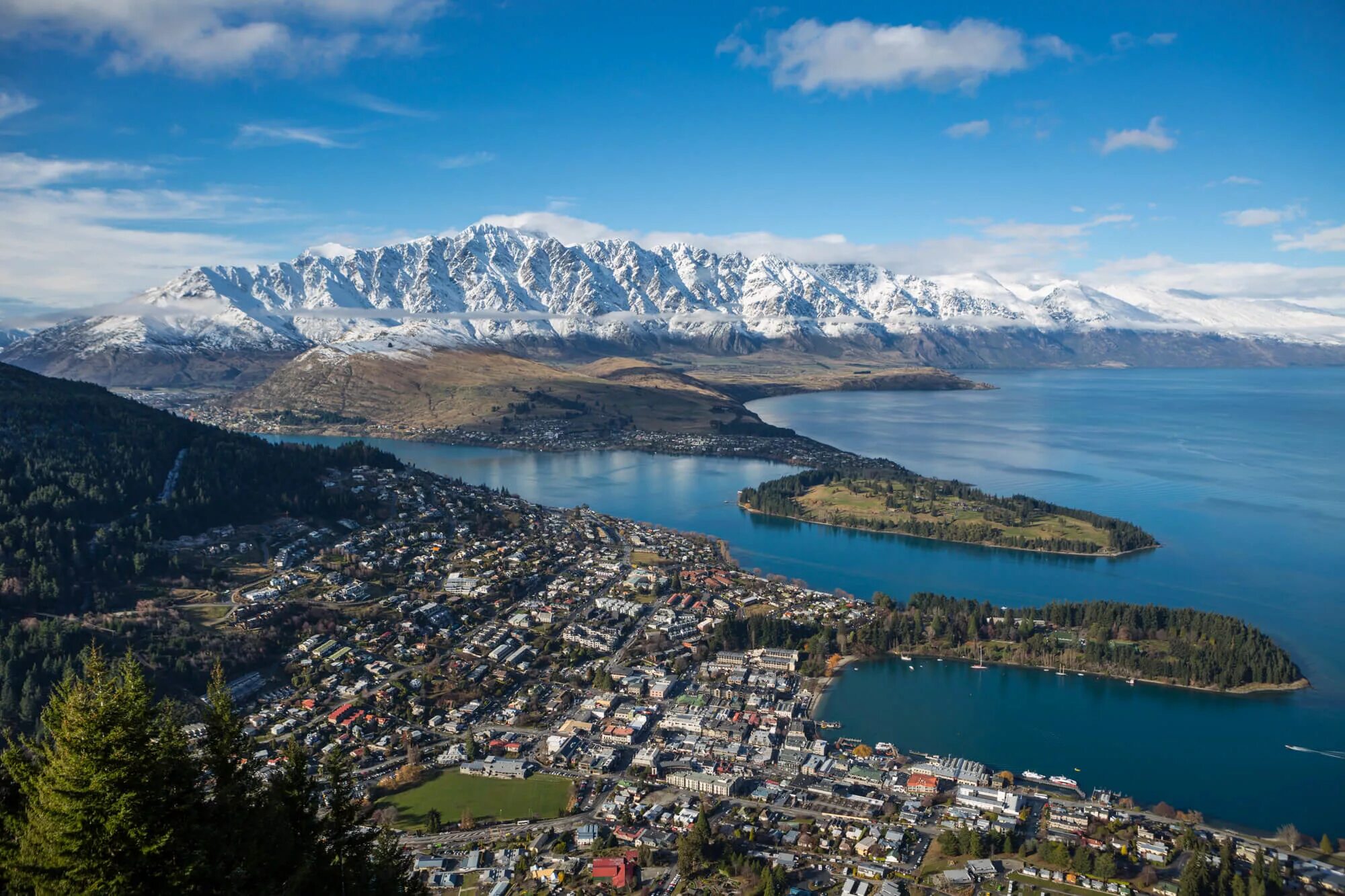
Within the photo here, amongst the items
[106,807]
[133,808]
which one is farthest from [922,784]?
[106,807]

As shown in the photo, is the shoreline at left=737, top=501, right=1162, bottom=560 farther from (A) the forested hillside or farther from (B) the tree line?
(B) the tree line

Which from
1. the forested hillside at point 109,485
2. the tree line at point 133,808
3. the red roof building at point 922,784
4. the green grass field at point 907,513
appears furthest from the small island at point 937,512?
the tree line at point 133,808

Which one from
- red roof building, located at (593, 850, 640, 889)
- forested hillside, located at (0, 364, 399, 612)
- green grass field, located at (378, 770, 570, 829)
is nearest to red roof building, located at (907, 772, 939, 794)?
red roof building, located at (593, 850, 640, 889)

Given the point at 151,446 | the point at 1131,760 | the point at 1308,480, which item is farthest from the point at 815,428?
the point at 1131,760

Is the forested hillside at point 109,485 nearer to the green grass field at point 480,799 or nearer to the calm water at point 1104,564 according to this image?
the green grass field at point 480,799

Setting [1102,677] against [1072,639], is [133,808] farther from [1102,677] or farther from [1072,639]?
[1072,639]

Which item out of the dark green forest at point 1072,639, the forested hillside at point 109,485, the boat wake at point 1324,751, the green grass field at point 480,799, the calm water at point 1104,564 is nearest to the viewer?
the green grass field at point 480,799
